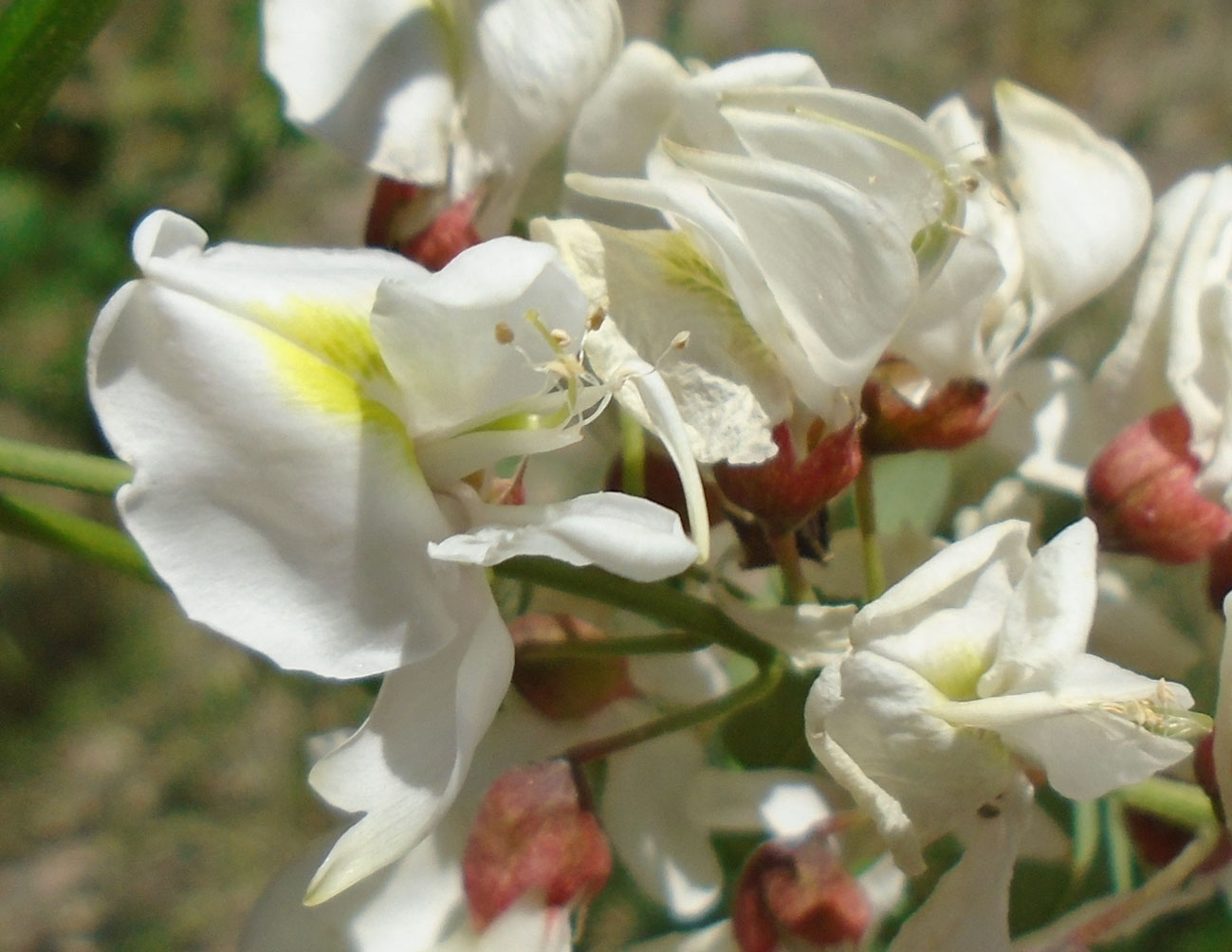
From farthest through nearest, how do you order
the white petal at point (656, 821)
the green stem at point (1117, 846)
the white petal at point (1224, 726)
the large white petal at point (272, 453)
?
the green stem at point (1117, 846) → the white petal at point (656, 821) → the white petal at point (1224, 726) → the large white petal at point (272, 453)

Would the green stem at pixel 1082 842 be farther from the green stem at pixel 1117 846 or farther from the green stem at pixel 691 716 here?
the green stem at pixel 691 716

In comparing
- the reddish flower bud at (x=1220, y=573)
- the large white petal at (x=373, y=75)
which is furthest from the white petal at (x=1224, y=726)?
the large white petal at (x=373, y=75)

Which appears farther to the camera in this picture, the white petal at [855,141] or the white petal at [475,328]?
the white petal at [855,141]

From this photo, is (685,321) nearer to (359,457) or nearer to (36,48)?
(359,457)

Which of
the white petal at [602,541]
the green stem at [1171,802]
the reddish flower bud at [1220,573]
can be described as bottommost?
the green stem at [1171,802]

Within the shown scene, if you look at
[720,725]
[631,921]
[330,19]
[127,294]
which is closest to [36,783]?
[631,921]

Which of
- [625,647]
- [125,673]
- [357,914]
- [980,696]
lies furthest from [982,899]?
[125,673]

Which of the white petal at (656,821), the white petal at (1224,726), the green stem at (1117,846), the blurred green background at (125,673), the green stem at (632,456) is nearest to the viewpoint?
the white petal at (1224,726)
